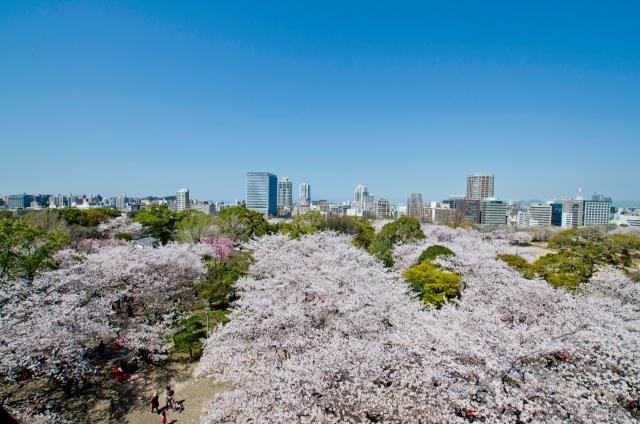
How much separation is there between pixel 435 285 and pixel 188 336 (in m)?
11.8

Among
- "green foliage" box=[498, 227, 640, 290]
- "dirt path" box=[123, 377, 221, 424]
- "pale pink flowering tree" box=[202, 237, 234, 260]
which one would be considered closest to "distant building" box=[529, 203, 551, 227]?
"green foliage" box=[498, 227, 640, 290]

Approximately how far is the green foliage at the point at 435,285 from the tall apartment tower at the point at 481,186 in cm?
13121

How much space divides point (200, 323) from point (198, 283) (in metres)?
2.60

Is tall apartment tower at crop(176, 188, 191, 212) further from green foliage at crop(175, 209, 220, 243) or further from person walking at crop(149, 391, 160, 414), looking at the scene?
person walking at crop(149, 391, 160, 414)

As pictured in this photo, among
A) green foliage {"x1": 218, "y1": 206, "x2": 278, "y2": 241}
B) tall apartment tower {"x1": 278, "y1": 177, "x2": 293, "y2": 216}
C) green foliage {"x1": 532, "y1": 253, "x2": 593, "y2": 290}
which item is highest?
tall apartment tower {"x1": 278, "y1": 177, "x2": 293, "y2": 216}

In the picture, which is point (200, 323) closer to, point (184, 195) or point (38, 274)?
point (38, 274)

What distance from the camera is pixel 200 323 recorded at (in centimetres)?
1516

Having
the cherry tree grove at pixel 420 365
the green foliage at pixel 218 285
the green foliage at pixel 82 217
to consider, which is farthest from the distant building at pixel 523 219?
the cherry tree grove at pixel 420 365

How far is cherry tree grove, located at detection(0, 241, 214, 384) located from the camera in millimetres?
9547

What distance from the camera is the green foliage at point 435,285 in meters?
16.2

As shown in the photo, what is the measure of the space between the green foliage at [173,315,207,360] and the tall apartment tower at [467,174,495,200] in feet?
457

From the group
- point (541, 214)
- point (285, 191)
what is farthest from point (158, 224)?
point (285, 191)

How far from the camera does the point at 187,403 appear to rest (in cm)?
1087

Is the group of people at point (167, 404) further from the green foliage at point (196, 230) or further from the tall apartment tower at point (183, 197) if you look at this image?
the tall apartment tower at point (183, 197)
